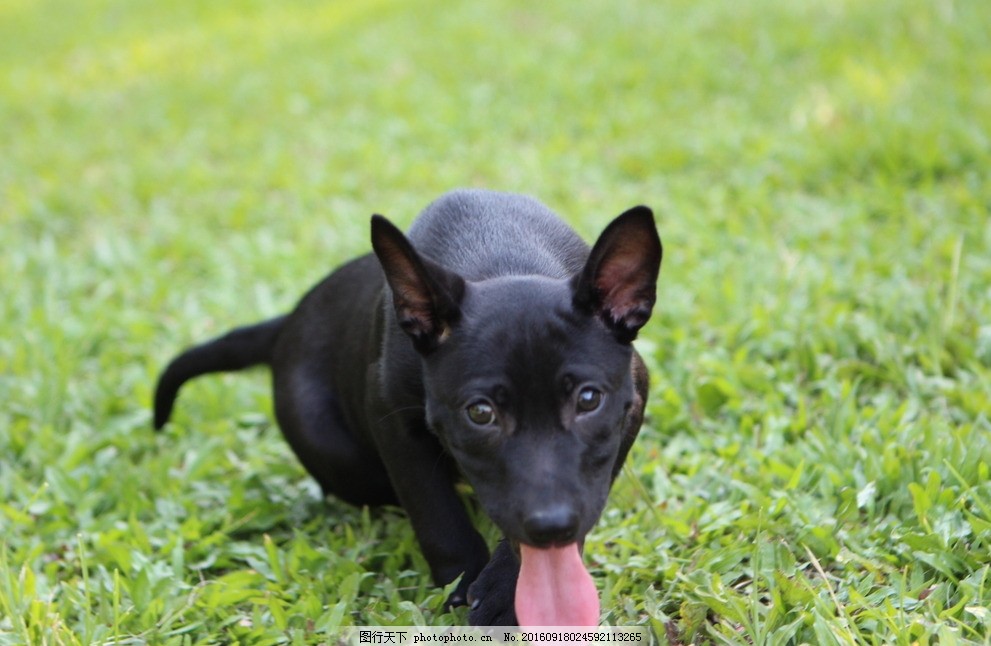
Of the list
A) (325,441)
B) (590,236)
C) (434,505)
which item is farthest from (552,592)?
(590,236)

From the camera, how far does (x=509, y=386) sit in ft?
8.70

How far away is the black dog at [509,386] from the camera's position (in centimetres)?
265

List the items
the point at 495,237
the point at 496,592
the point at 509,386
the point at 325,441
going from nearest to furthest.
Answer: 1. the point at 509,386
2. the point at 496,592
3. the point at 495,237
4. the point at 325,441

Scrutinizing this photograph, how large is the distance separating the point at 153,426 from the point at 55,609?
1372mm

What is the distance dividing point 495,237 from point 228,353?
1.52 meters

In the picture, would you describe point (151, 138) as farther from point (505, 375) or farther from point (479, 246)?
point (505, 375)

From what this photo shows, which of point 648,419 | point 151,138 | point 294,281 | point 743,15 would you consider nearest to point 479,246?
point 648,419

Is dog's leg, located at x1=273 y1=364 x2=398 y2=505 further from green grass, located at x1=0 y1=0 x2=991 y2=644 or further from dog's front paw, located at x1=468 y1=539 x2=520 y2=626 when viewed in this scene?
dog's front paw, located at x1=468 y1=539 x2=520 y2=626

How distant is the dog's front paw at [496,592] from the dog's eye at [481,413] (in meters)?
0.47

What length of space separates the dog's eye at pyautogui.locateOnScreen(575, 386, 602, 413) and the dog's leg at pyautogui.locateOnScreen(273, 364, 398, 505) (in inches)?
47.2

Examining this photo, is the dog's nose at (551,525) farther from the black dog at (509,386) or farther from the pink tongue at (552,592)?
the pink tongue at (552,592)

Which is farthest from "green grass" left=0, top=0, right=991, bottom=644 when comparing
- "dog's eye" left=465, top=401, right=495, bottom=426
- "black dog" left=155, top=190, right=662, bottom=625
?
"dog's eye" left=465, top=401, right=495, bottom=426

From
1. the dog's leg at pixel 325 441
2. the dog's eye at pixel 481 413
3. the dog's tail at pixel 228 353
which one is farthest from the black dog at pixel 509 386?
the dog's tail at pixel 228 353

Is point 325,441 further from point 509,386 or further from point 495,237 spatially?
point 509,386
